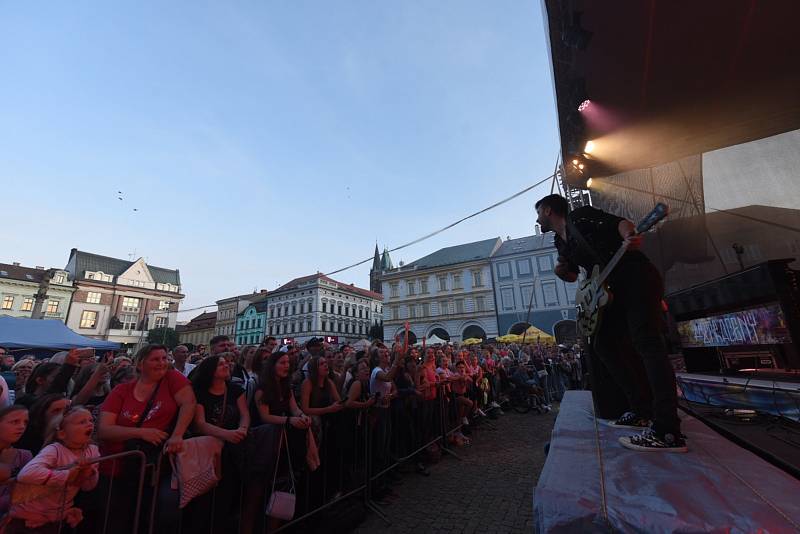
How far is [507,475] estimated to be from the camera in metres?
5.12

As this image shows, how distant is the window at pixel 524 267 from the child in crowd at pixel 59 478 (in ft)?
118

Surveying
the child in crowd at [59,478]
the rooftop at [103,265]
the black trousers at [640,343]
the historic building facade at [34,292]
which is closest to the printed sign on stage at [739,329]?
the black trousers at [640,343]

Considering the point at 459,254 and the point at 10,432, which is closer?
the point at 10,432

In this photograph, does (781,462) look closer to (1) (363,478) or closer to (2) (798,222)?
(2) (798,222)

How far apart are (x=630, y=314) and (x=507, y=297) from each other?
1368 inches

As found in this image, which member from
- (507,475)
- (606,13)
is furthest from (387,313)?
(606,13)

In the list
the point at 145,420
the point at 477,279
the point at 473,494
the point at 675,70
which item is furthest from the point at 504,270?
the point at 145,420

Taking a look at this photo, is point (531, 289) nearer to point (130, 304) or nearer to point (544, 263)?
point (544, 263)

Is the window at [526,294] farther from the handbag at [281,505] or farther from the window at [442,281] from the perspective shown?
the handbag at [281,505]

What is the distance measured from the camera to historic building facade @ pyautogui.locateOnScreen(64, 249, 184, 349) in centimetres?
4634

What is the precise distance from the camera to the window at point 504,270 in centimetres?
3600

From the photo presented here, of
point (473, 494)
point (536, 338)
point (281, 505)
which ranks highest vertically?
point (536, 338)

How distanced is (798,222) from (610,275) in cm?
330

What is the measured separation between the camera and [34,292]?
41562 mm
